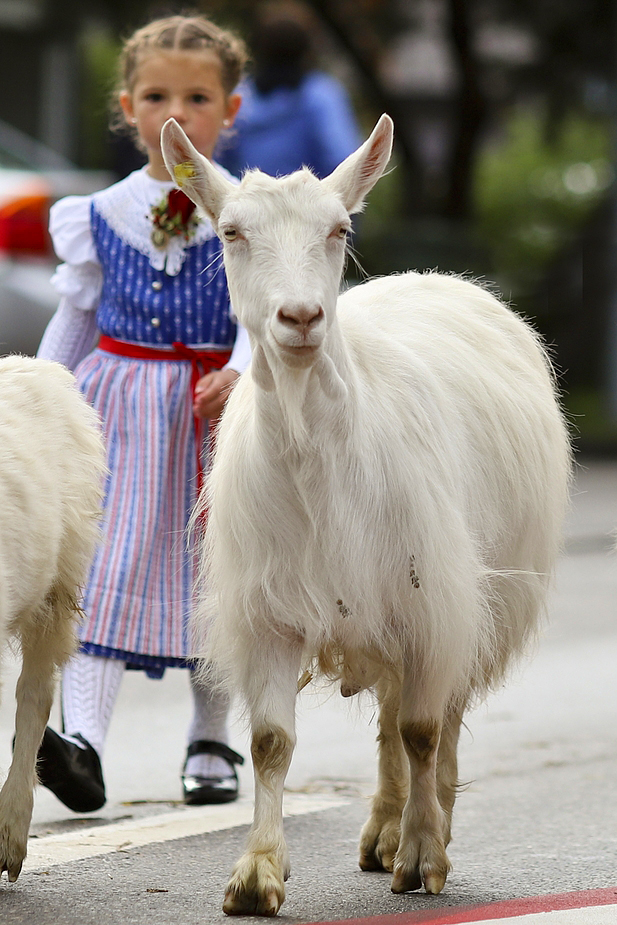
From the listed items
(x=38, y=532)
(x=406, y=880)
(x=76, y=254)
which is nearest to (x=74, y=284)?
(x=76, y=254)

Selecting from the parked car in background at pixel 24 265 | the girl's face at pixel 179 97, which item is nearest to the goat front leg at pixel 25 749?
the girl's face at pixel 179 97

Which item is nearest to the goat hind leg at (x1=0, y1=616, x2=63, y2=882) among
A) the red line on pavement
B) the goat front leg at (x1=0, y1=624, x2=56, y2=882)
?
the goat front leg at (x1=0, y1=624, x2=56, y2=882)

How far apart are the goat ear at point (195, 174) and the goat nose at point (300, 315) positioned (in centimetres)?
49

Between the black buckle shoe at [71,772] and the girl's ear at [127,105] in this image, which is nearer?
the black buckle shoe at [71,772]

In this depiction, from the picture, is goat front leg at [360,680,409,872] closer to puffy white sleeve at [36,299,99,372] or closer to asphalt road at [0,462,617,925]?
asphalt road at [0,462,617,925]

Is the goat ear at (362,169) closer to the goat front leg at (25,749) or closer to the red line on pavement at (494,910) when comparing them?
the goat front leg at (25,749)

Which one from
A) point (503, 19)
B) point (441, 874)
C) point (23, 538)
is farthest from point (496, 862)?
point (503, 19)

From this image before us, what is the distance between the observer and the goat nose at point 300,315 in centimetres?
324

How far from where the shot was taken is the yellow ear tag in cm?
364

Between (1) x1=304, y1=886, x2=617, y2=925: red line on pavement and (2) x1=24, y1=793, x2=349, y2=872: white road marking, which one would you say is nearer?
(1) x1=304, y1=886, x2=617, y2=925: red line on pavement

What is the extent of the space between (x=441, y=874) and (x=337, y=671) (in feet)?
1.85

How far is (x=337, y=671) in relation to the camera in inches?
153

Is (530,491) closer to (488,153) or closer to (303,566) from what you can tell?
(303,566)

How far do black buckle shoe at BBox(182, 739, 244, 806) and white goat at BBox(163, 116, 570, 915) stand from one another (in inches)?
36.2
